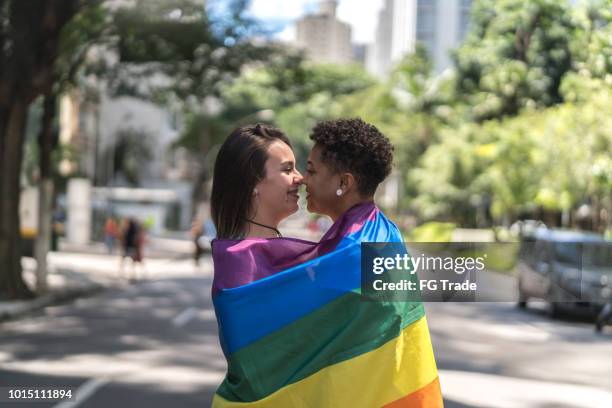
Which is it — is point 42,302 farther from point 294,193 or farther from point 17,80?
point 294,193

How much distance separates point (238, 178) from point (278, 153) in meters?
0.15

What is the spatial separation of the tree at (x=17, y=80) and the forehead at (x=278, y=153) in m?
16.3

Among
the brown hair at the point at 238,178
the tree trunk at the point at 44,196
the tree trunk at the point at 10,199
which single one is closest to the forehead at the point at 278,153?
the brown hair at the point at 238,178

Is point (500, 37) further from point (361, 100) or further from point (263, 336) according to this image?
point (361, 100)

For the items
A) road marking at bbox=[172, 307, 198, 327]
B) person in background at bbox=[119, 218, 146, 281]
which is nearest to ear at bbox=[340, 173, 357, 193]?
road marking at bbox=[172, 307, 198, 327]

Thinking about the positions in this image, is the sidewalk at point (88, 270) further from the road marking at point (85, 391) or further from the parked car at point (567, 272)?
the parked car at point (567, 272)

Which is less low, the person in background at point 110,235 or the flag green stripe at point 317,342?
the flag green stripe at point 317,342

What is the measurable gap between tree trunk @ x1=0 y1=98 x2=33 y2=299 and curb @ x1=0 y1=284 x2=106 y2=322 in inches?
18.8

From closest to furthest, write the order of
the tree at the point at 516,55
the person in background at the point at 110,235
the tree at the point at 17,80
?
the tree at the point at 516,55, the tree at the point at 17,80, the person in background at the point at 110,235

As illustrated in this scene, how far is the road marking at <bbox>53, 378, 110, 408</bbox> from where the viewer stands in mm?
9039

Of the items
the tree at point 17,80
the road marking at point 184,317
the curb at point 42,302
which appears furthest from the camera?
the tree at point 17,80

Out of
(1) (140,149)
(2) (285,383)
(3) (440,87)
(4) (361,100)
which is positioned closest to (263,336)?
(2) (285,383)

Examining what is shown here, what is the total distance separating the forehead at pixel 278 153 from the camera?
3.30 meters

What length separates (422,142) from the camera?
195 feet
